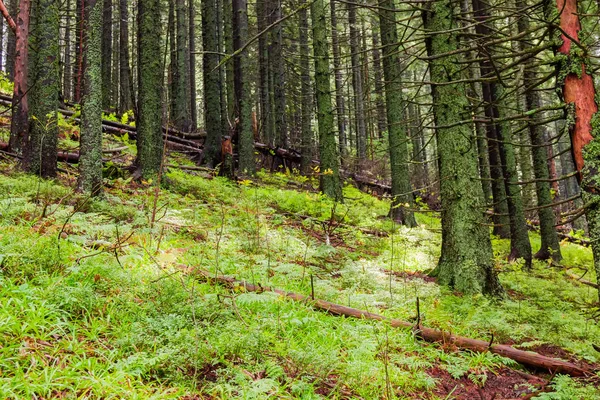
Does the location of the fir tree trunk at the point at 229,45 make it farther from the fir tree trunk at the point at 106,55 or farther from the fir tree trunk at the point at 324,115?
the fir tree trunk at the point at 106,55

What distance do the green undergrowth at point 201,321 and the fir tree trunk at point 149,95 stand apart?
255 cm

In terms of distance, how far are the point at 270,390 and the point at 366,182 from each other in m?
16.8

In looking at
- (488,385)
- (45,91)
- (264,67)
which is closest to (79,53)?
(264,67)

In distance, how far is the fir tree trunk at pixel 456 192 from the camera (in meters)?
5.88

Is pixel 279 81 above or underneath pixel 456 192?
above

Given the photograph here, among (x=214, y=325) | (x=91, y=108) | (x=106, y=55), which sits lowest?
(x=214, y=325)

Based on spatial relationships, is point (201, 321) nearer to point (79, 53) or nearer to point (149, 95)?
point (149, 95)

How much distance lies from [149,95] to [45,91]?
216 centimetres

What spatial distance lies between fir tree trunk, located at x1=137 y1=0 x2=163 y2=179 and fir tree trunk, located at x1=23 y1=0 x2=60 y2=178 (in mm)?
1779

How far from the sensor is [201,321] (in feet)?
11.3

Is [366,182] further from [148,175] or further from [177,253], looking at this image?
[177,253]

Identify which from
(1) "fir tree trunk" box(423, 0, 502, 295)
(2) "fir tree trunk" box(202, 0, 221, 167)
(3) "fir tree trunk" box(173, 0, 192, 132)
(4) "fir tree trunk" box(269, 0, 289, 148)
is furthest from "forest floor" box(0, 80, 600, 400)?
(4) "fir tree trunk" box(269, 0, 289, 148)

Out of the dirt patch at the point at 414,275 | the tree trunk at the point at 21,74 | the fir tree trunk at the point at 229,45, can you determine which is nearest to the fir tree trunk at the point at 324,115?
the fir tree trunk at the point at 229,45

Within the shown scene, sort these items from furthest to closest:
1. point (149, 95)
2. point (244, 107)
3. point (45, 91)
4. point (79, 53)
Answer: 1. point (79, 53)
2. point (244, 107)
3. point (149, 95)
4. point (45, 91)
